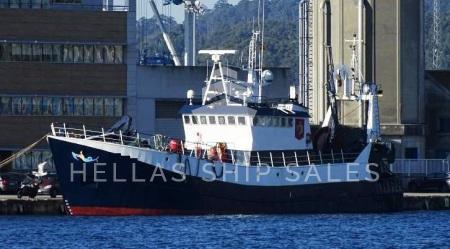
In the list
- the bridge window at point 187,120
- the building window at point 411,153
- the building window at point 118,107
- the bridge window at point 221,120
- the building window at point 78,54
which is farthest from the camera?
the building window at point 411,153

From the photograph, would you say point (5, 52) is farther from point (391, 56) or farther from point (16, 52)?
point (391, 56)

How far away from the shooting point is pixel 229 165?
8431 cm

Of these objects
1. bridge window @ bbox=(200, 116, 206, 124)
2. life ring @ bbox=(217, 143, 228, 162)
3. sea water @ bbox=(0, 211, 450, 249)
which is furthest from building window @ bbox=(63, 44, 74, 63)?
sea water @ bbox=(0, 211, 450, 249)

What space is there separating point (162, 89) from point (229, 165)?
1149 inches

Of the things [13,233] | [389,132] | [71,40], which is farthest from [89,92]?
[13,233]

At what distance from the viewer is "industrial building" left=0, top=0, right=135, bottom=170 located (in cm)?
10681

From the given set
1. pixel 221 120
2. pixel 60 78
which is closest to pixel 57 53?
pixel 60 78

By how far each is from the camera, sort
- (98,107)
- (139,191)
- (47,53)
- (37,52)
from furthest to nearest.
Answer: (98,107)
(47,53)
(37,52)
(139,191)

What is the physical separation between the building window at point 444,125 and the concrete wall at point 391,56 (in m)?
4.41

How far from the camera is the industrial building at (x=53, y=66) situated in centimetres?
10681

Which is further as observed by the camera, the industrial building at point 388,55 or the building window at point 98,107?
the industrial building at point 388,55

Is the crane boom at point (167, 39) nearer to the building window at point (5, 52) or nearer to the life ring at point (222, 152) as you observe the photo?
the building window at point (5, 52)

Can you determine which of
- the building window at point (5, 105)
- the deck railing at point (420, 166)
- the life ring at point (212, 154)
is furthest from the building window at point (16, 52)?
the life ring at point (212, 154)

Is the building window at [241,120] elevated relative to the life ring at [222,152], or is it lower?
elevated
